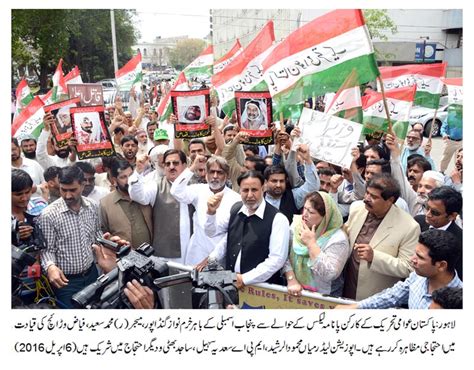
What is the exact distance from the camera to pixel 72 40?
1228 inches

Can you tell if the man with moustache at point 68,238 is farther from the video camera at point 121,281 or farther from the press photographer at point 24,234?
the video camera at point 121,281

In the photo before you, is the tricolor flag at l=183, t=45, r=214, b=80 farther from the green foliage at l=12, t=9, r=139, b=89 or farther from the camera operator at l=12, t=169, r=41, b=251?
the green foliage at l=12, t=9, r=139, b=89

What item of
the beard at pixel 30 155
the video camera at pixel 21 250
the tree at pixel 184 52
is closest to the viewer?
the video camera at pixel 21 250

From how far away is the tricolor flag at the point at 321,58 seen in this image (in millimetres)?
4316

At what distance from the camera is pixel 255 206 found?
3.68m

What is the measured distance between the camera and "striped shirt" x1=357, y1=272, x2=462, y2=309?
298cm

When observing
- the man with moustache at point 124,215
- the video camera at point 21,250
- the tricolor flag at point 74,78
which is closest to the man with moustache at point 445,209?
the man with moustache at point 124,215

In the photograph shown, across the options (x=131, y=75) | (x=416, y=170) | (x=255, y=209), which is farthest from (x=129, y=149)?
(x=131, y=75)

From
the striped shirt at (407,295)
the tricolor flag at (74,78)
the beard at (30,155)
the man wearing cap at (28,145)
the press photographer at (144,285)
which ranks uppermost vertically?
the tricolor flag at (74,78)

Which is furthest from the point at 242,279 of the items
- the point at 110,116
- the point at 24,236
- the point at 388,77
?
the point at 110,116

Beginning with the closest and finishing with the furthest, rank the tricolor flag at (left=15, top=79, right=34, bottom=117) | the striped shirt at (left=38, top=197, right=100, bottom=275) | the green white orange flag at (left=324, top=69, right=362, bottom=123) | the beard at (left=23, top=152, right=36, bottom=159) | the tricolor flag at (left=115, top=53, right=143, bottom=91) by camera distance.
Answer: the striped shirt at (left=38, top=197, right=100, bottom=275) → the green white orange flag at (left=324, top=69, right=362, bottom=123) → the beard at (left=23, top=152, right=36, bottom=159) → the tricolor flag at (left=15, top=79, right=34, bottom=117) → the tricolor flag at (left=115, top=53, right=143, bottom=91)

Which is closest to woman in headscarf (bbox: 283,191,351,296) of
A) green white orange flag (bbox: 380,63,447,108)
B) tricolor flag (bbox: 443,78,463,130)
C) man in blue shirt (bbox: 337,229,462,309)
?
man in blue shirt (bbox: 337,229,462,309)

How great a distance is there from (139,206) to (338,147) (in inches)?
67.3

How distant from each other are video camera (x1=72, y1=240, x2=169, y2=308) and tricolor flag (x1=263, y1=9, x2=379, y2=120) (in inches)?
91.3
